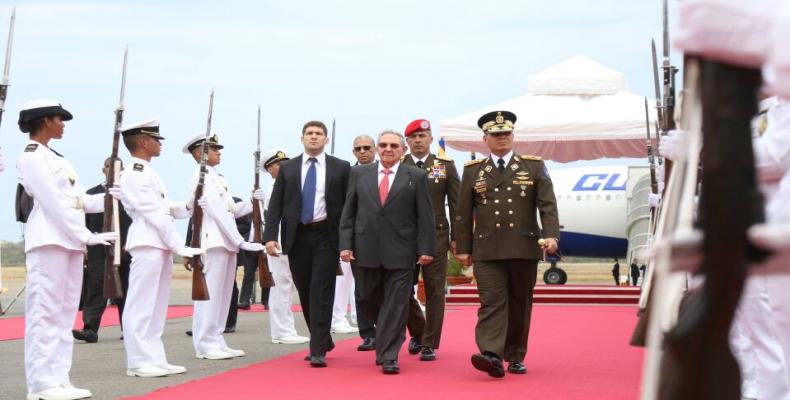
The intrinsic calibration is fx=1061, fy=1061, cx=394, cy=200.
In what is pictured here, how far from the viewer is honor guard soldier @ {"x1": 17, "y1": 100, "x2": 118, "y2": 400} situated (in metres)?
6.06

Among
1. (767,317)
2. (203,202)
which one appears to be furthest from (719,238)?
(203,202)

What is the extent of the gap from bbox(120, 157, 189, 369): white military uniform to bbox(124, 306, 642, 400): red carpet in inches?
21.8

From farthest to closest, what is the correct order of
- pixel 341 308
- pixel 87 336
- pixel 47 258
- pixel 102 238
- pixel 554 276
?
pixel 554 276 < pixel 341 308 < pixel 87 336 < pixel 102 238 < pixel 47 258

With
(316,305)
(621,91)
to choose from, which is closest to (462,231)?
(316,305)

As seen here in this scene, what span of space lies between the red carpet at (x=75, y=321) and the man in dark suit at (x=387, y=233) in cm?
396

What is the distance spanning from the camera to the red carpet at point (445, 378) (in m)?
6.36

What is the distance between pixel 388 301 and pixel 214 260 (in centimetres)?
186

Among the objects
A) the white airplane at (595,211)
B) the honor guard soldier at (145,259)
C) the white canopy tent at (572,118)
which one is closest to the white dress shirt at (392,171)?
the honor guard soldier at (145,259)

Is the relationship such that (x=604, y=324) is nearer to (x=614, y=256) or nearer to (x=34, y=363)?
(x=34, y=363)

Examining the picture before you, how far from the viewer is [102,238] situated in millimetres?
6348

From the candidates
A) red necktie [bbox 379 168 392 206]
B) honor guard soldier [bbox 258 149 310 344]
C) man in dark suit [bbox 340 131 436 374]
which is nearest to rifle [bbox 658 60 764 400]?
man in dark suit [bbox 340 131 436 374]

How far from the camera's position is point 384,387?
6688 mm

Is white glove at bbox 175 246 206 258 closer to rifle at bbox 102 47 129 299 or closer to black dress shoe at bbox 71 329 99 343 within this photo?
rifle at bbox 102 47 129 299

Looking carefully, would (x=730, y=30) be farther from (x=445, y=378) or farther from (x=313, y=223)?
(x=313, y=223)
